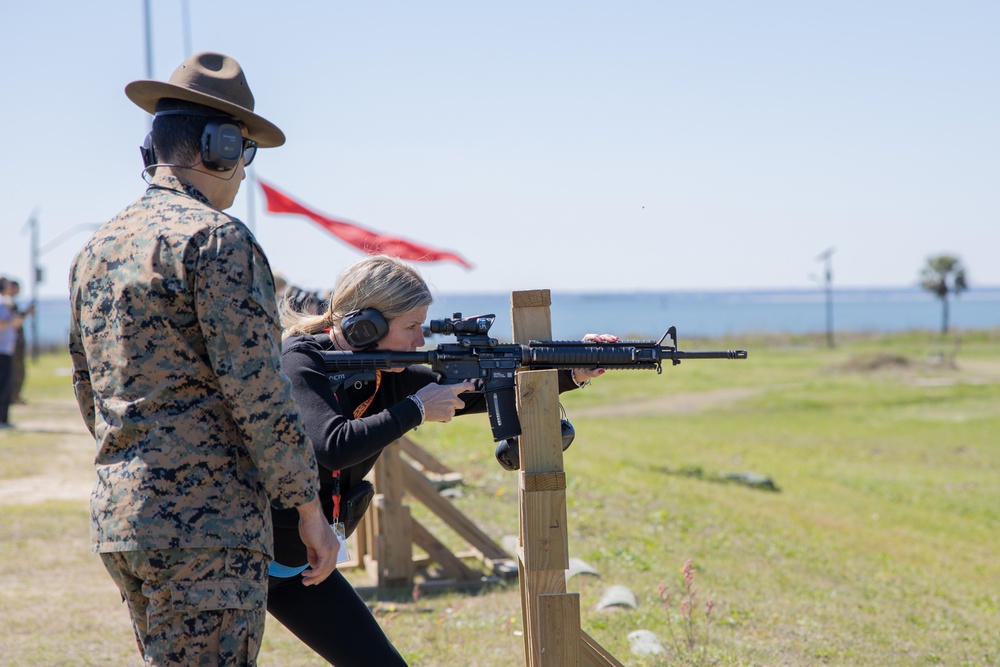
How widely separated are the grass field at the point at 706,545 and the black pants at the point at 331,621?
2.47 m

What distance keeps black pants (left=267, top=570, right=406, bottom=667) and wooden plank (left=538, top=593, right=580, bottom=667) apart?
1.68 feet

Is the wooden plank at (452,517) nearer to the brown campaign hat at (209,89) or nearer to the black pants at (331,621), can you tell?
the black pants at (331,621)

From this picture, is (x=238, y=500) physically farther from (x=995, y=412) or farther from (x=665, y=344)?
(x=995, y=412)

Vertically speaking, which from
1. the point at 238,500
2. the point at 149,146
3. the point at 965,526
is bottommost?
the point at 965,526

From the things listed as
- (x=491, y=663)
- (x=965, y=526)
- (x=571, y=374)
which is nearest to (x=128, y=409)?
(x=571, y=374)

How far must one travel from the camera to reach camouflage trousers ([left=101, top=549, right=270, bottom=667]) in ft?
7.94

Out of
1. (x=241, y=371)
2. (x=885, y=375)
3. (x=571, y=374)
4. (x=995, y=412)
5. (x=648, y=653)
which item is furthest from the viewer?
(x=885, y=375)

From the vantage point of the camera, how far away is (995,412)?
23.8 meters

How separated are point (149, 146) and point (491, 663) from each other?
384cm

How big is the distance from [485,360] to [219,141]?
1.26m

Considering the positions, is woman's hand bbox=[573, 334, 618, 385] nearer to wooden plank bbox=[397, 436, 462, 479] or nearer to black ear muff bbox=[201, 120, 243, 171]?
black ear muff bbox=[201, 120, 243, 171]

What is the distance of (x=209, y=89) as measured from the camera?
8.80 feet

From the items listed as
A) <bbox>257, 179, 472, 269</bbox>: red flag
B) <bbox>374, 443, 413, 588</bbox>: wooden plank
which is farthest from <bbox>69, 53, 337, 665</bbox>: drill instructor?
<bbox>257, 179, 472, 269</bbox>: red flag

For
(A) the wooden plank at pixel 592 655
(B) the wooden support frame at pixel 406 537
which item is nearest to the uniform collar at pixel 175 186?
(A) the wooden plank at pixel 592 655
